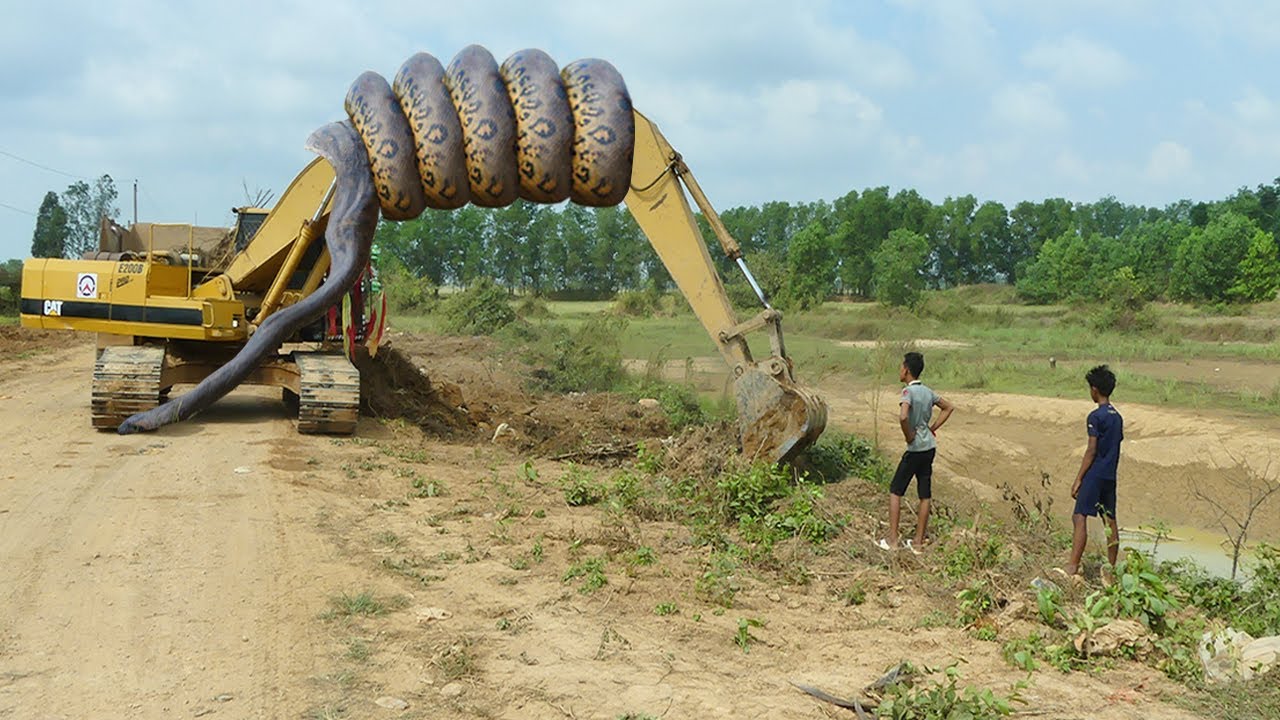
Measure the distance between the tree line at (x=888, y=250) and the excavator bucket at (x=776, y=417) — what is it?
33.6 metres

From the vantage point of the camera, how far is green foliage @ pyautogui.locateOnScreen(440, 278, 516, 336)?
1187 inches

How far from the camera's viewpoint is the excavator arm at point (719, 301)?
29.7 ft

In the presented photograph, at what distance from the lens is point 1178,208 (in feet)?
349

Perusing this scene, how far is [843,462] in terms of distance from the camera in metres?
10.3

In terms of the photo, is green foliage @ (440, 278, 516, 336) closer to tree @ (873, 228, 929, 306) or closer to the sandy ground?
tree @ (873, 228, 929, 306)

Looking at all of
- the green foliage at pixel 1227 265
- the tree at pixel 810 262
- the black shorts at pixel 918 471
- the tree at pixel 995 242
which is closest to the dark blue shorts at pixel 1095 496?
the black shorts at pixel 918 471

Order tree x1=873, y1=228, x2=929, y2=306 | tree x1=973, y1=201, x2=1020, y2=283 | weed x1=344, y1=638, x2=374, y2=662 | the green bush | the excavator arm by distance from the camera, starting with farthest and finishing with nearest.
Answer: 1. tree x1=973, y1=201, x2=1020, y2=283
2. tree x1=873, y1=228, x2=929, y2=306
3. the green bush
4. the excavator arm
5. weed x1=344, y1=638, x2=374, y2=662

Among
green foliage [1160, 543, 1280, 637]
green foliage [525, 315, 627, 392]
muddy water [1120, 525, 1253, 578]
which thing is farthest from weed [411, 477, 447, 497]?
green foliage [525, 315, 627, 392]

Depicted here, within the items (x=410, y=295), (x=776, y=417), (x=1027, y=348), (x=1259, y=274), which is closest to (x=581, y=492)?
(x=776, y=417)

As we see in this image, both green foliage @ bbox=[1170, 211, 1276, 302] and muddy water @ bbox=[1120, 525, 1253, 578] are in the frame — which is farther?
green foliage @ bbox=[1170, 211, 1276, 302]

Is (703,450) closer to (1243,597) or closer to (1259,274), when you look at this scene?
(1243,597)

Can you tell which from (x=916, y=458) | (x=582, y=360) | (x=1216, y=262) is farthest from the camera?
(x=1216, y=262)

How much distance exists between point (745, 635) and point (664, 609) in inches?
22.7

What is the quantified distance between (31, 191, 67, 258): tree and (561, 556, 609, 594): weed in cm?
5246
